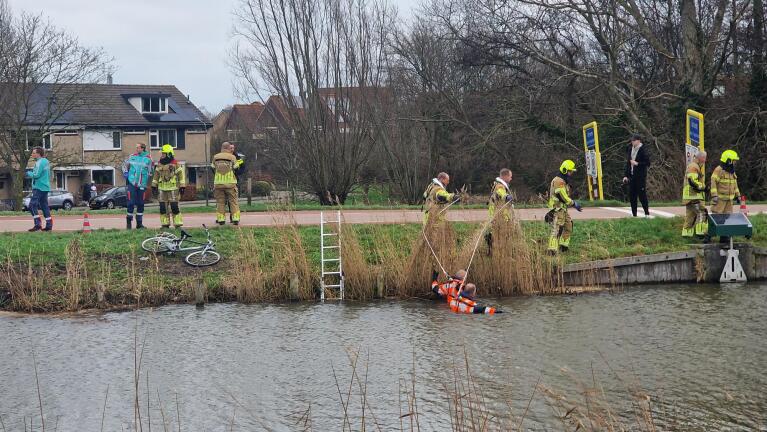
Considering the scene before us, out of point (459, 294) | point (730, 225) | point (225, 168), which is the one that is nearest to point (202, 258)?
point (225, 168)

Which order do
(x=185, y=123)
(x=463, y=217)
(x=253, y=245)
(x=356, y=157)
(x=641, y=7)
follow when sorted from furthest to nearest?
(x=185, y=123) < (x=641, y=7) < (x=356, y=157) < (x=463, y=217) < (x=253, y=245)

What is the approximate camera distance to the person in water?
15828 mm

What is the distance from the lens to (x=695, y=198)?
61.3ft

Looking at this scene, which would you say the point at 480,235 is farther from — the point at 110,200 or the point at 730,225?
the point at 110,200

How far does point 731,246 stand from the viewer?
18344 millimetres

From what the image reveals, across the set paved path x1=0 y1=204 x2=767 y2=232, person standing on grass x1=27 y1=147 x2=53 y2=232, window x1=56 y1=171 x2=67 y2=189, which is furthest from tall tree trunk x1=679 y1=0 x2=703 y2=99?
window x1=56 y1=171 x2=67 y2=189

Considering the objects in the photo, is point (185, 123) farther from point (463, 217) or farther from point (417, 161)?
point (463, 217)

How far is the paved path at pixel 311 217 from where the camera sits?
20.7 metres

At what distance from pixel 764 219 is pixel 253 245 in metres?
10.8

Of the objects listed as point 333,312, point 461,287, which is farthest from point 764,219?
point 333,312

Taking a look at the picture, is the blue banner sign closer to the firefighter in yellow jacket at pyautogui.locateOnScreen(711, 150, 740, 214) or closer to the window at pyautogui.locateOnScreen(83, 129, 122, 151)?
the firefighter in yellow jacket at pyautogui.locateOnScreen(711, 150, 740, 214)

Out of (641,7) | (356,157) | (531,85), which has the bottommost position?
(356,157)

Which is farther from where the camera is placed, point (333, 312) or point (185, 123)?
point (185, 123)

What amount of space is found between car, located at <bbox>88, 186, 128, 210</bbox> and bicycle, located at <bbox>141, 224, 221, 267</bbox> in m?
37.1
